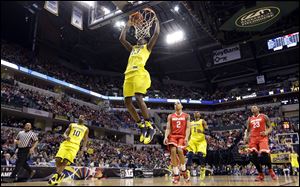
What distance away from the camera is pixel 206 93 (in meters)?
46.3

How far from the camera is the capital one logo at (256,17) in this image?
46.9 feet

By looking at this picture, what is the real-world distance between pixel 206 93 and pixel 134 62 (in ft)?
137

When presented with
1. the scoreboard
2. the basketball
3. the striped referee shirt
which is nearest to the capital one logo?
the basketball

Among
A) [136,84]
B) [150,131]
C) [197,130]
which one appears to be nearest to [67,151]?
[150,131]

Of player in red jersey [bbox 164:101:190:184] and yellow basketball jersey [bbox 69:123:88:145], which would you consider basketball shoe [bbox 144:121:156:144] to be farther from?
yellow basketball jersey [bbox 69:123:88:145]

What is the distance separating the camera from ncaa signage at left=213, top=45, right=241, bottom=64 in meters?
38.2

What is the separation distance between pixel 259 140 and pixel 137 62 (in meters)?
4.12

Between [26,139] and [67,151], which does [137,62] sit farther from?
[26,139]

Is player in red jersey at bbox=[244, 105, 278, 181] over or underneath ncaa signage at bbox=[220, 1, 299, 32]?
underneath

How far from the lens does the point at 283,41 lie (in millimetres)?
36094

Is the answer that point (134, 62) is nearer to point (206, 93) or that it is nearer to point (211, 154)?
point (211, 154)

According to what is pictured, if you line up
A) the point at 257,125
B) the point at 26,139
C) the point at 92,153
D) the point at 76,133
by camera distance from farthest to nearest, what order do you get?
the point at 92,153, the point at 26,139, the point at 76,133, the point at 257,125

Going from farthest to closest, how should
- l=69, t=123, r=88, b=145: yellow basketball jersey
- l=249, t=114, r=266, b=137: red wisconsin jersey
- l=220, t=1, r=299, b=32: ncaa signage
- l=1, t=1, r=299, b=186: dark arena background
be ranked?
l=1, t=1, r=299, b=186: dark arena background → l=220, t=1, r=299, b=32: ncaa signage → l=69, t=123, r=88, b=145: yellow basketball jersey → l=249, t=114, r=266, b=137: red wisconsin jersey

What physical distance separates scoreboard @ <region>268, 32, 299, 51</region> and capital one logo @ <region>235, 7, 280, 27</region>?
22915 millimetres
